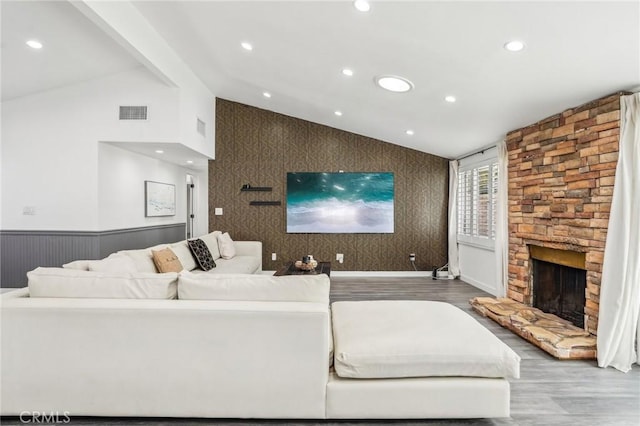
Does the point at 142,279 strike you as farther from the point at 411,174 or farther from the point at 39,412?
the point at 411,174

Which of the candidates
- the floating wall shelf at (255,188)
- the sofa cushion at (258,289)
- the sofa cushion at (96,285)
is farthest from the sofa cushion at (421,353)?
the floating wall shelf at (255,188)

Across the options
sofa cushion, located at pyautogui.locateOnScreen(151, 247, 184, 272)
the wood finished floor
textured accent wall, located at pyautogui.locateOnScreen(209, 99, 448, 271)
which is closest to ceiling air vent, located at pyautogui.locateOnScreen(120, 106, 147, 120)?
sofa cushion, located at pyautogui.locateOnScreen(151, 247, 184, 272)

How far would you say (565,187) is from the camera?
354 cm

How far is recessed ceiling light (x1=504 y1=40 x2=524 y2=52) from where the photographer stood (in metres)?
2.55

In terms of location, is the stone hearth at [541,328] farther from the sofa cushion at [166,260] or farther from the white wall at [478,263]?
the sofa cushion at [166,260]

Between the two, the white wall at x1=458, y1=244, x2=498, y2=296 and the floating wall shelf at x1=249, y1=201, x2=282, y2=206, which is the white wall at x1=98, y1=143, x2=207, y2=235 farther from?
the white wall at x1=458, y1=244, x2=498, y2=296

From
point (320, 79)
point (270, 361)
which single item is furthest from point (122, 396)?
point (320, 79)

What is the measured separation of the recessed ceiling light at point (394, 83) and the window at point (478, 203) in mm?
2236

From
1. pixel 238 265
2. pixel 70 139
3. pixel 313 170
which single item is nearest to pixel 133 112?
pixel 70 139

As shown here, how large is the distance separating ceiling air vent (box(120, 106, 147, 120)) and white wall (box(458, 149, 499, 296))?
4977 mm

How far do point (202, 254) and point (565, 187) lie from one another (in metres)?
4.43

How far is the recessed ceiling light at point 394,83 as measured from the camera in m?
3.70

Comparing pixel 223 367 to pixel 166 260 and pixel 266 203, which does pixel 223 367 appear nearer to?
pixel 166 260

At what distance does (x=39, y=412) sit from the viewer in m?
2.06
